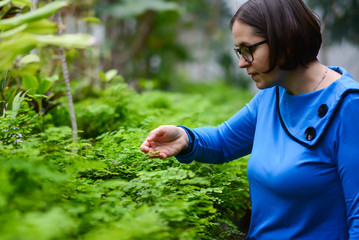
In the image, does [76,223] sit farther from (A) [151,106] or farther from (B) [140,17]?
(B) [140,17]

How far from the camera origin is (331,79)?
150 cm

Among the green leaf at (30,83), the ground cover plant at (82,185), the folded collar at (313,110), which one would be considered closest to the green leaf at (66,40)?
the ground cover plant at (82,185)

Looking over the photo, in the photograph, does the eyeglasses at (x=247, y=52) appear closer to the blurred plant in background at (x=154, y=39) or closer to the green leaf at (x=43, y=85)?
the green leaf at (x=43, y=85)

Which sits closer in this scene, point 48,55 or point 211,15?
point 48,55

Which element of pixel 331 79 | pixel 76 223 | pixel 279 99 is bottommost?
pixel 76 223

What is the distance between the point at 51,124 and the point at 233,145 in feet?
4.26

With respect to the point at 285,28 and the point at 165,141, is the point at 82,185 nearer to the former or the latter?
the point at 165,141

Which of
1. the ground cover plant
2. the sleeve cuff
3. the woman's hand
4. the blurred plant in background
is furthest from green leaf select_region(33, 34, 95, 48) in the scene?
the blurred plant in background

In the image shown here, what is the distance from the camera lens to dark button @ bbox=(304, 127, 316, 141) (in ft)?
4.57

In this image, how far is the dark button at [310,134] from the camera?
54.8 inches

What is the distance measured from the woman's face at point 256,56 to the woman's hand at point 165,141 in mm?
468

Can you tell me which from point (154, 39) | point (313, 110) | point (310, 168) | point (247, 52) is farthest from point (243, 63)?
point (154, 39)

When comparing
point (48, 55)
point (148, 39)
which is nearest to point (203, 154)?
point (48, 55)

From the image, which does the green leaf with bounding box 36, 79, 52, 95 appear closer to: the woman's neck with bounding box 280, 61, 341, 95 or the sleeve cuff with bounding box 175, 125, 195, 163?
the sleeve cuff with bounding box 175, 125, 195, 163
